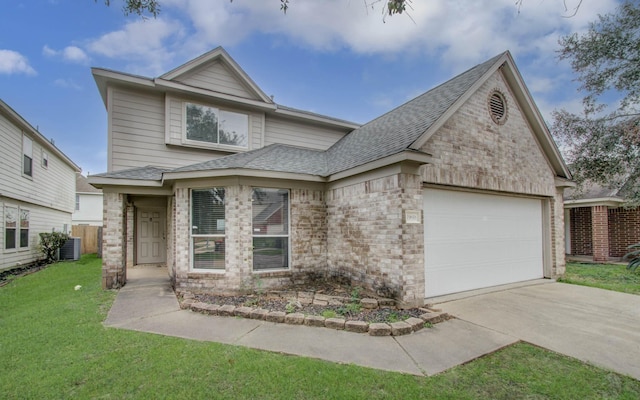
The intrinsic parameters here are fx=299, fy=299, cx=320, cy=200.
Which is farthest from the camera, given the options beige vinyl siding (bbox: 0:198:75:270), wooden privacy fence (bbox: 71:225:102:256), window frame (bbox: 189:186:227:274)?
wooden privacy fence (bbox: 71:225:102:256)

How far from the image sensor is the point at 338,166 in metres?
8.06

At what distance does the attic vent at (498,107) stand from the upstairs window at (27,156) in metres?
17.9

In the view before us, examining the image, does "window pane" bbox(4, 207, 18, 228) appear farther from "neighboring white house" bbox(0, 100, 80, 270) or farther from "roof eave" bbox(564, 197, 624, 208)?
"roof eave" bbox(564, 197, 624, 208)

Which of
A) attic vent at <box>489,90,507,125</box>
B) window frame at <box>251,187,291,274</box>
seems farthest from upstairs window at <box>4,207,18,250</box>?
attic vent at <box>489,90,507,125</box>

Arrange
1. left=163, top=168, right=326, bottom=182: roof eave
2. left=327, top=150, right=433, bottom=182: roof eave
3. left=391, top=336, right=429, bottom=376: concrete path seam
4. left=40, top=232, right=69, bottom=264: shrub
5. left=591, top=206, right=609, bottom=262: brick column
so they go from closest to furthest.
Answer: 1. left=391, top=336, right=429, bottom=376: concrete path seam
2. left=327, top=150, right=433, bottom=182: roof eave
3. left=163, top=168, right=326, bottom=182: roof eave
4. left=591, top=206, right=609, bottom=262: brick column
5. left=40, top=232, right=69, bottom=264: shrub

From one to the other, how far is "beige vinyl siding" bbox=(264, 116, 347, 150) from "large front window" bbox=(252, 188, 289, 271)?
4.21 meters

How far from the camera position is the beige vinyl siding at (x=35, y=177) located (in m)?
11.5

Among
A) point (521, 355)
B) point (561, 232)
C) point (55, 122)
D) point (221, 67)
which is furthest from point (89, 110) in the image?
point (561, 232)

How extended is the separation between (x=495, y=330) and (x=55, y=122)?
23.7 metres

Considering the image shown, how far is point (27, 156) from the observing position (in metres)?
13.3

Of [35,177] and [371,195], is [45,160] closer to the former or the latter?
[35,177]

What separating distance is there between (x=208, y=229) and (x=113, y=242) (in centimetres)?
291

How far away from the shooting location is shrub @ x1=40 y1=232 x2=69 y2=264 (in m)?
14.1

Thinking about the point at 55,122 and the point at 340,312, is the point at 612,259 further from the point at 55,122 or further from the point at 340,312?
the point at 55,122
